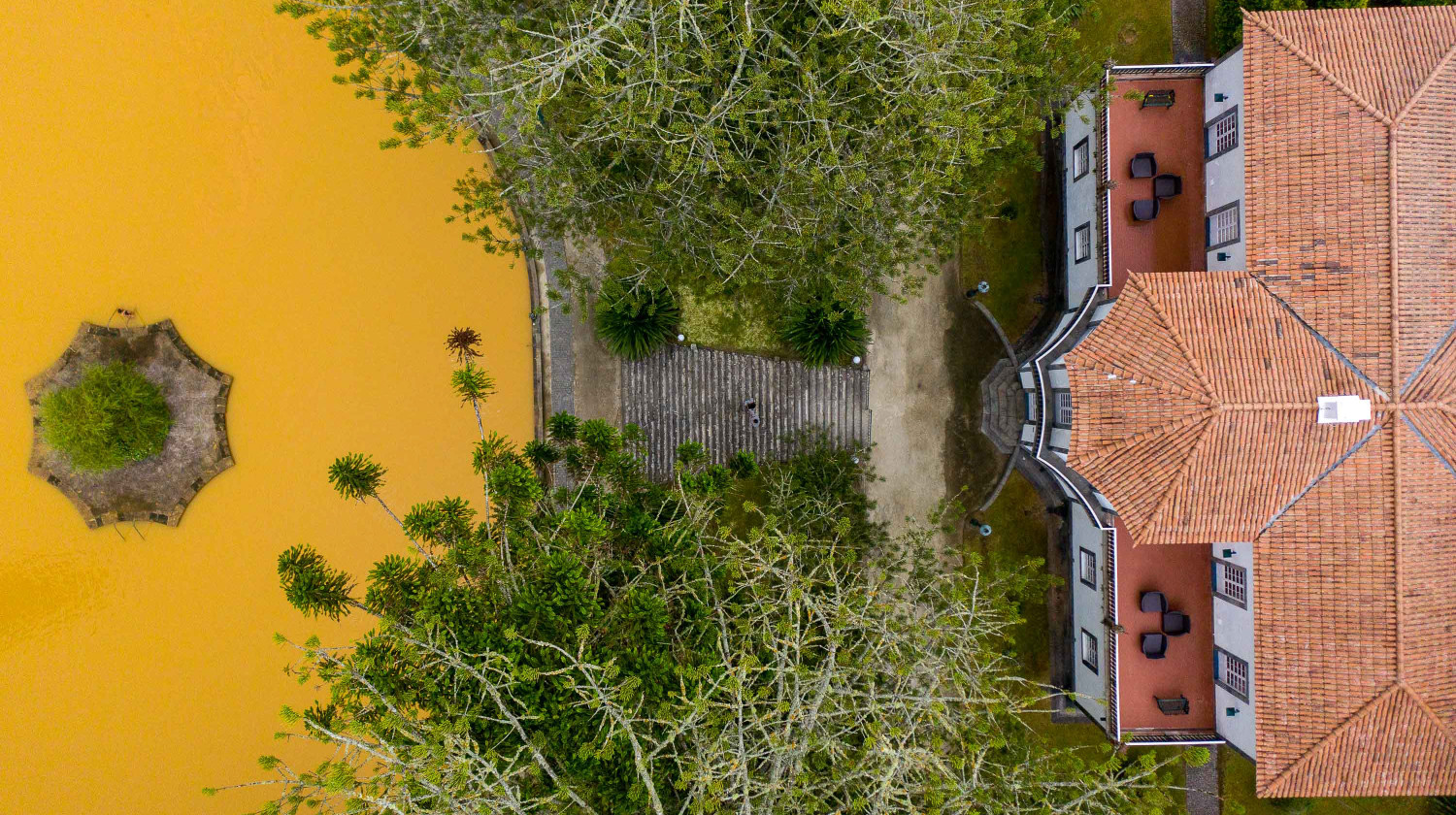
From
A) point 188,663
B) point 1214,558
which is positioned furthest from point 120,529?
point 1214,558

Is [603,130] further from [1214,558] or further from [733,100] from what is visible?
[1214,558]

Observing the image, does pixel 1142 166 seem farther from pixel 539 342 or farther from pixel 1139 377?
pixel 539 342

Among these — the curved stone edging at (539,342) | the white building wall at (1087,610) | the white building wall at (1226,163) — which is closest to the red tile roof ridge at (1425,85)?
the white building wall at (1226,163)

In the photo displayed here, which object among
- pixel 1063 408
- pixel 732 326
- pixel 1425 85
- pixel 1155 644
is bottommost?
pixel 1155 644

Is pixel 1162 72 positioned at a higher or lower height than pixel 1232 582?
higher

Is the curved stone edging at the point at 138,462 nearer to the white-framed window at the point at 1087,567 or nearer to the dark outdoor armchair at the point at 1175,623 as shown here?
the white-framed window at the point at 1087,567

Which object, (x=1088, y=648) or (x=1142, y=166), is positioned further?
(x=1088, y=648)

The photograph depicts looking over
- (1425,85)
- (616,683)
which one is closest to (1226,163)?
(1425,85)
